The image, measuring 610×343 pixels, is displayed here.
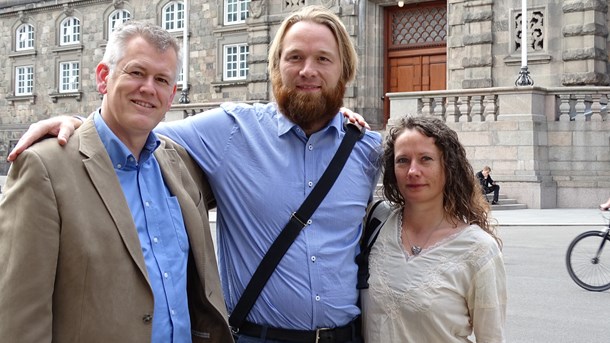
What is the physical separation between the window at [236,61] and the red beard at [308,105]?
25158 mm

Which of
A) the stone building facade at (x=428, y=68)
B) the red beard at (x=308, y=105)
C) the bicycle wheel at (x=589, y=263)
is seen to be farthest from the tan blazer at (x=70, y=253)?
the stone building facade at (x=428, y=68)

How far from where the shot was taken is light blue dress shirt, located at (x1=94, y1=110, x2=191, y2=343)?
257cm

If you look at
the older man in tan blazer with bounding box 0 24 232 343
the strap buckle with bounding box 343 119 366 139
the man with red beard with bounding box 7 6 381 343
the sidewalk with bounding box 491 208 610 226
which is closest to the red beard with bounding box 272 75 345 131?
the man with red beard with bounding box 7 6 381 343

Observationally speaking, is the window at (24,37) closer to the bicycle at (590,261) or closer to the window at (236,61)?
the window at (236,61)

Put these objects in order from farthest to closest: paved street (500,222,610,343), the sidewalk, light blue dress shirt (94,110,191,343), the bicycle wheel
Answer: the sidewalk < the bicycle wheel < paved street (500,222,610,343) < light blue dress shirt (94,110,191,343)

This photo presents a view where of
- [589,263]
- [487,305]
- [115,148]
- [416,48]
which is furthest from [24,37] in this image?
[487,305]

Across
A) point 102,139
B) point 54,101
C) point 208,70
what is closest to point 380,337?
point 102,139

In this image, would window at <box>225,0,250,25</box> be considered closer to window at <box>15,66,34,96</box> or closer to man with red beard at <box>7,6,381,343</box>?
window at <box>15,66,34,96</box>

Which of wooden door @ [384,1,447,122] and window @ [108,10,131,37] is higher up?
window @ [108,10,131,37]

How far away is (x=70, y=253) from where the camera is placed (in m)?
2.33

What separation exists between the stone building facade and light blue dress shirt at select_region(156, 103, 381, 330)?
645 inches

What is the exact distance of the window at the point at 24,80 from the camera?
3569 cm

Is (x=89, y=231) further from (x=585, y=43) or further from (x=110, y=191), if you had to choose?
(x=585, y=43)

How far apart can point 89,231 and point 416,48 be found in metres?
23.6
